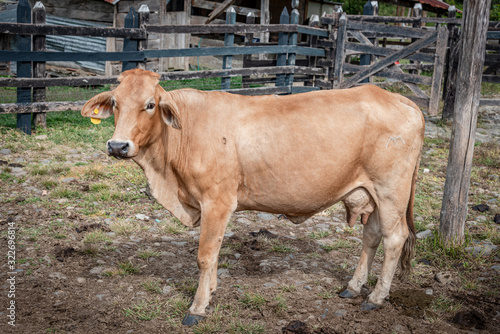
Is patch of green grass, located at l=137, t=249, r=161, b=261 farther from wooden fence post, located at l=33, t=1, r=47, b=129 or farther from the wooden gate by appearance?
the wooden gate

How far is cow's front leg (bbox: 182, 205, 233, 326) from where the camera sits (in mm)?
4109

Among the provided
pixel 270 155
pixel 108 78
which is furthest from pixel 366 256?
pixel 108 78

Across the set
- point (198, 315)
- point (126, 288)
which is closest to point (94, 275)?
point (126, 288)

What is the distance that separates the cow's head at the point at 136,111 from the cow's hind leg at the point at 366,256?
2043 millimetres

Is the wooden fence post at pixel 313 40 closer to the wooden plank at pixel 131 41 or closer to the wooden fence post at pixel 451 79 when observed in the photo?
the wooden fence post at pixel 451 79

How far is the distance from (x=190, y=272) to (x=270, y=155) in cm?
Answer: 159

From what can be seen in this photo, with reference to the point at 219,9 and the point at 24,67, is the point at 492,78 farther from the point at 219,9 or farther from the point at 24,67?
the point at 24,67

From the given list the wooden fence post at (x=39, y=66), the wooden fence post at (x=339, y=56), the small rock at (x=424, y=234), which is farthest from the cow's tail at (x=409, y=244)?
the wooden fence post at (x=339, y=56)

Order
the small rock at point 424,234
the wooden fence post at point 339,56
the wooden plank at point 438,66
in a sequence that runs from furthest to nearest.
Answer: the wooden fence post at point 339,56 → the wooden plank at point 438,66 → the small rock at point 424,234

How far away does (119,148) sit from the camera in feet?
12.2

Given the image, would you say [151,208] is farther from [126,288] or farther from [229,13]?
[229,13]

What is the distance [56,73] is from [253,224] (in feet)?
42.5

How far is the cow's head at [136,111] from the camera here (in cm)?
378

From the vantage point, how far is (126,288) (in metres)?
4.59
